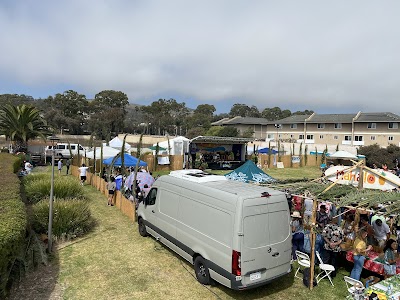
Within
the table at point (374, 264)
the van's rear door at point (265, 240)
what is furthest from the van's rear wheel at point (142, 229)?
the table at point (374, 264)

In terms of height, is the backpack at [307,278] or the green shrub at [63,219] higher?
the green shrub at [63,219]

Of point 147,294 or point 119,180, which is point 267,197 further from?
point 119,180

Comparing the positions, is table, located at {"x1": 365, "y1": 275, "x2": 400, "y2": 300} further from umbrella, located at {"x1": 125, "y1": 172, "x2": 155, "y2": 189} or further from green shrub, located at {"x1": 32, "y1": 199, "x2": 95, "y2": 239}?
umbrella, located at {"x1": 125, "y1": 172, "x2": 155, "y2": 189}

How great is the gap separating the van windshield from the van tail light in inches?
10.8

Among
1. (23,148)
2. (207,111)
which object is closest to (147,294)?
(23,148)

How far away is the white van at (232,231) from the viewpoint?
5.90 meters

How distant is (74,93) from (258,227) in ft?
311

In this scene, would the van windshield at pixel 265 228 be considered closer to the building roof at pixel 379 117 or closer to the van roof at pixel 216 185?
the van roof at pixel 216 185

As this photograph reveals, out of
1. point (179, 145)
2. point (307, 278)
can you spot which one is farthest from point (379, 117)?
point (307, 278)

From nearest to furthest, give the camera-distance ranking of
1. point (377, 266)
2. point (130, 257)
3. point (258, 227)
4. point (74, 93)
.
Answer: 1. point (258, 227)
2. point (377, 266)
3. point (130, 257)
4. point (74, 93)

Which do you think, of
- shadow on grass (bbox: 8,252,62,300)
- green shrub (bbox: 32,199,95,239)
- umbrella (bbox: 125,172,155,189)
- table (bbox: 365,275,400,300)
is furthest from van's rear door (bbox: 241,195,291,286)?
umbrella (bbox: 125,172,155,189)

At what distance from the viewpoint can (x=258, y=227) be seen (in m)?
6.08

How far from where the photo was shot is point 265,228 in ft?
20.3

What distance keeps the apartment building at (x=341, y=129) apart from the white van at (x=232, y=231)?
5454cm
